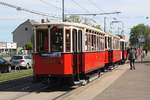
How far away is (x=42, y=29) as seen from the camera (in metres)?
20.4

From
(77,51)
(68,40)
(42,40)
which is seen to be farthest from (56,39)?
(77,51)

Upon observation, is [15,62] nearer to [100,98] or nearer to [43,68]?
[43,68]

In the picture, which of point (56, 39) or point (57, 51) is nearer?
point (57, 51)

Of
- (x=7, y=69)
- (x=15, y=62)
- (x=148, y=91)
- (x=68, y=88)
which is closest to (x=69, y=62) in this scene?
(x=68, y=88)

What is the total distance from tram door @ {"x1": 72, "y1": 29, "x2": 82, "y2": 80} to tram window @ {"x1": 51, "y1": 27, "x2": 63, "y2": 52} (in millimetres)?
634

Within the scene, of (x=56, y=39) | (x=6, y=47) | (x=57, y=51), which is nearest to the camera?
(x=57, y=51)

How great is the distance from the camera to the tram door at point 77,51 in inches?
810

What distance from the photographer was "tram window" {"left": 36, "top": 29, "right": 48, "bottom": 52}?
797 inches

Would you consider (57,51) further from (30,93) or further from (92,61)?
(92,61)

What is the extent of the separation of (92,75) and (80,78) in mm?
3953

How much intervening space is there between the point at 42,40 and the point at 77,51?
1681 mm

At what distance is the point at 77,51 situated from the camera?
68.7 feet

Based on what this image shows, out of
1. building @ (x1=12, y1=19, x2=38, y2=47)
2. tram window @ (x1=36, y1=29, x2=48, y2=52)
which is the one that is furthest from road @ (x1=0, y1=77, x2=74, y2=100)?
building @ (x1=12, y1=19, x2=38, y2=47)

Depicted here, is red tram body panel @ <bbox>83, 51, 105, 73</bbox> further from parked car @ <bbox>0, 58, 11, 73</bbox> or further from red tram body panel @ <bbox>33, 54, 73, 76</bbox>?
parked car @ <bbox>0, 58, 11, 73</bbox>
